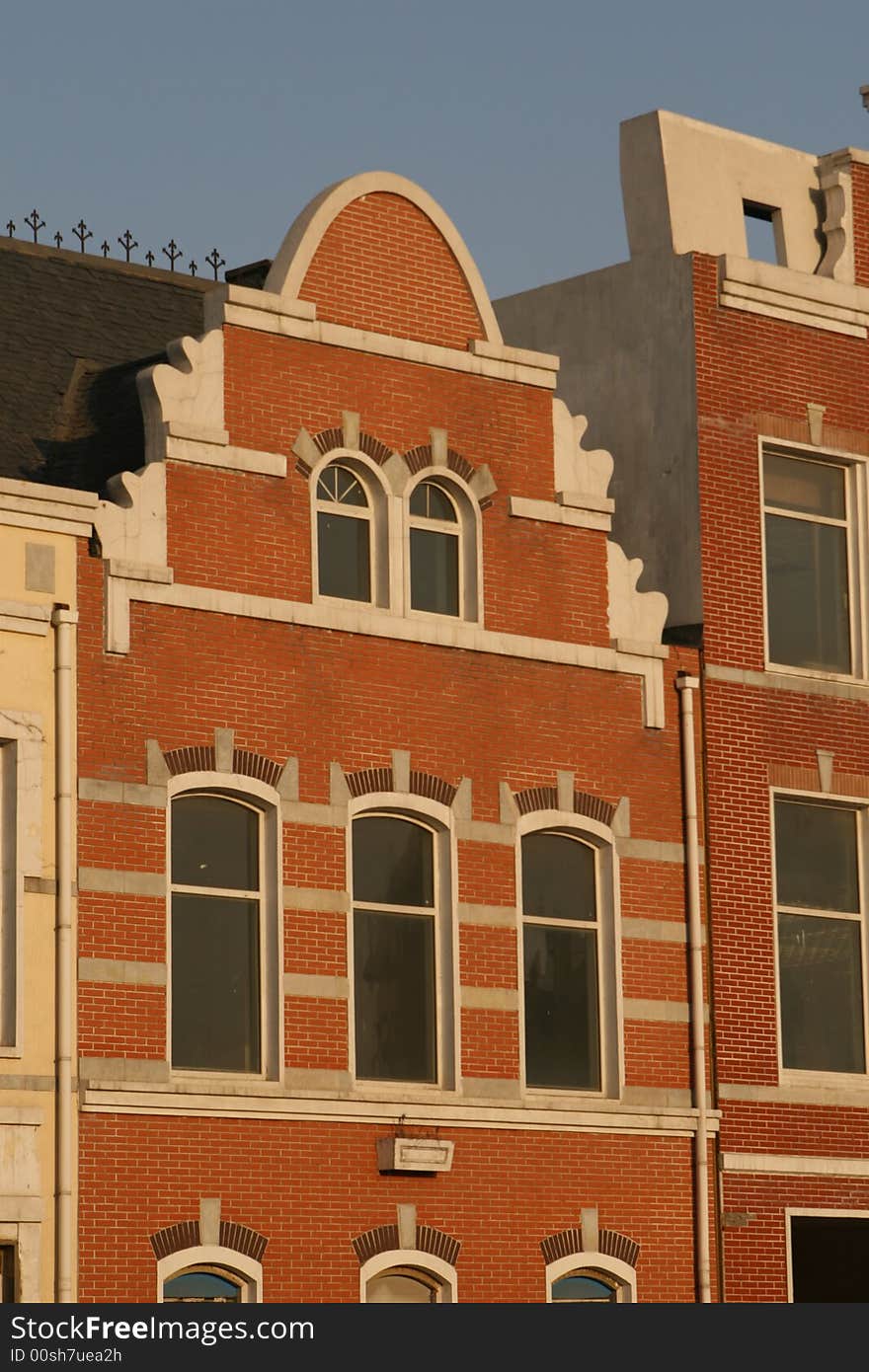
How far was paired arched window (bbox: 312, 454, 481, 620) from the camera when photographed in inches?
1029

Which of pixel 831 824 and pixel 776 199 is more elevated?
pixel 776 199

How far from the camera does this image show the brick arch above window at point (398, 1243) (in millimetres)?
24781

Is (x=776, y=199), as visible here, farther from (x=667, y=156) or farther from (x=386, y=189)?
(x=386, y=189)

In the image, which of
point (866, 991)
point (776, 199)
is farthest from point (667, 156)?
point (866, 991)

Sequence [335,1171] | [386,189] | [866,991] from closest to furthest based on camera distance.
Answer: [335,1171]
[386,189]
[866,991]

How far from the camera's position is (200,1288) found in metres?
23.8

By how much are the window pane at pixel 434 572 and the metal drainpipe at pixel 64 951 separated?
151 inches

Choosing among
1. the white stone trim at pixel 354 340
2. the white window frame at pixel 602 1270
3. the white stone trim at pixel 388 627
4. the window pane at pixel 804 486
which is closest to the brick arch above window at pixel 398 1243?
the white window frame at pixel 602 1270

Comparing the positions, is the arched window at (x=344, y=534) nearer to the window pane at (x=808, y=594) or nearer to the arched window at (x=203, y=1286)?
the window pane at (x=808, y=594)

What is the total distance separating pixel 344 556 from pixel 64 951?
15.8ft

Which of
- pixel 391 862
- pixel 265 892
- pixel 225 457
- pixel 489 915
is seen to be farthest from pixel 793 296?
pixel 265 892

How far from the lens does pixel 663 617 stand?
92.1 feet

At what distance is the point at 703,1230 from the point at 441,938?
12.2ft

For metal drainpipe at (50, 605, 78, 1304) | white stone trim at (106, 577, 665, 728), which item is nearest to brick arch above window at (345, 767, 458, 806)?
white stone trim at (106, 577, 665, 728)
